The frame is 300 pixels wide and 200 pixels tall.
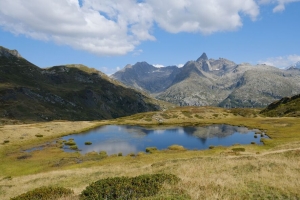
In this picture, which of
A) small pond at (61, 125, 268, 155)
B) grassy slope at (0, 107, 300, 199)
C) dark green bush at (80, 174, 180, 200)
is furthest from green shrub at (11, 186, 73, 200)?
small pond at (61, 125, 268, 155)

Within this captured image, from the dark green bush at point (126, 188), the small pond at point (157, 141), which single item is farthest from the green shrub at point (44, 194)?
the small pond at point (157, 141)

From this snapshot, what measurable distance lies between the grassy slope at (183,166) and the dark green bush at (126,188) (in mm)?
1234

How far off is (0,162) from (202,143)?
6549cm

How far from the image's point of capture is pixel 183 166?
32.0 meters

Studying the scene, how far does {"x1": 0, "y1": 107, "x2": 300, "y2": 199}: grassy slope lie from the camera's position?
16.8 m

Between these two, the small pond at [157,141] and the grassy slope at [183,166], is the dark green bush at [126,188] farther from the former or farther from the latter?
the small pond at [157,141]

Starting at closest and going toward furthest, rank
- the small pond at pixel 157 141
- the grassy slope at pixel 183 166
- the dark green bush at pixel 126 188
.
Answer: the dark green bush at pixel 126 188
the grassy slope at pixel 183 166
the small pond at pixel 157 141

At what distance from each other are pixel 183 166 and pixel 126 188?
53.3 ft

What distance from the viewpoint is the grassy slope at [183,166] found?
55.2ft

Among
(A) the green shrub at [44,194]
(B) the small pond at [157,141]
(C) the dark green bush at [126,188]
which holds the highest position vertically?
(C) the dark green bush at [126,188]

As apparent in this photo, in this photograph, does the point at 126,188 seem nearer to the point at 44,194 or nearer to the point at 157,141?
the point at 44,194

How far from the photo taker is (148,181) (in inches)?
728

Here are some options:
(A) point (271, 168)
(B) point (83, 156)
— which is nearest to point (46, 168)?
(B) point (83, 156)

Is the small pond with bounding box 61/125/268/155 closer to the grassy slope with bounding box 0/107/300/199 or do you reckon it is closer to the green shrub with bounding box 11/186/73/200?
the grassy slope with bounding box 0/107/300/199
